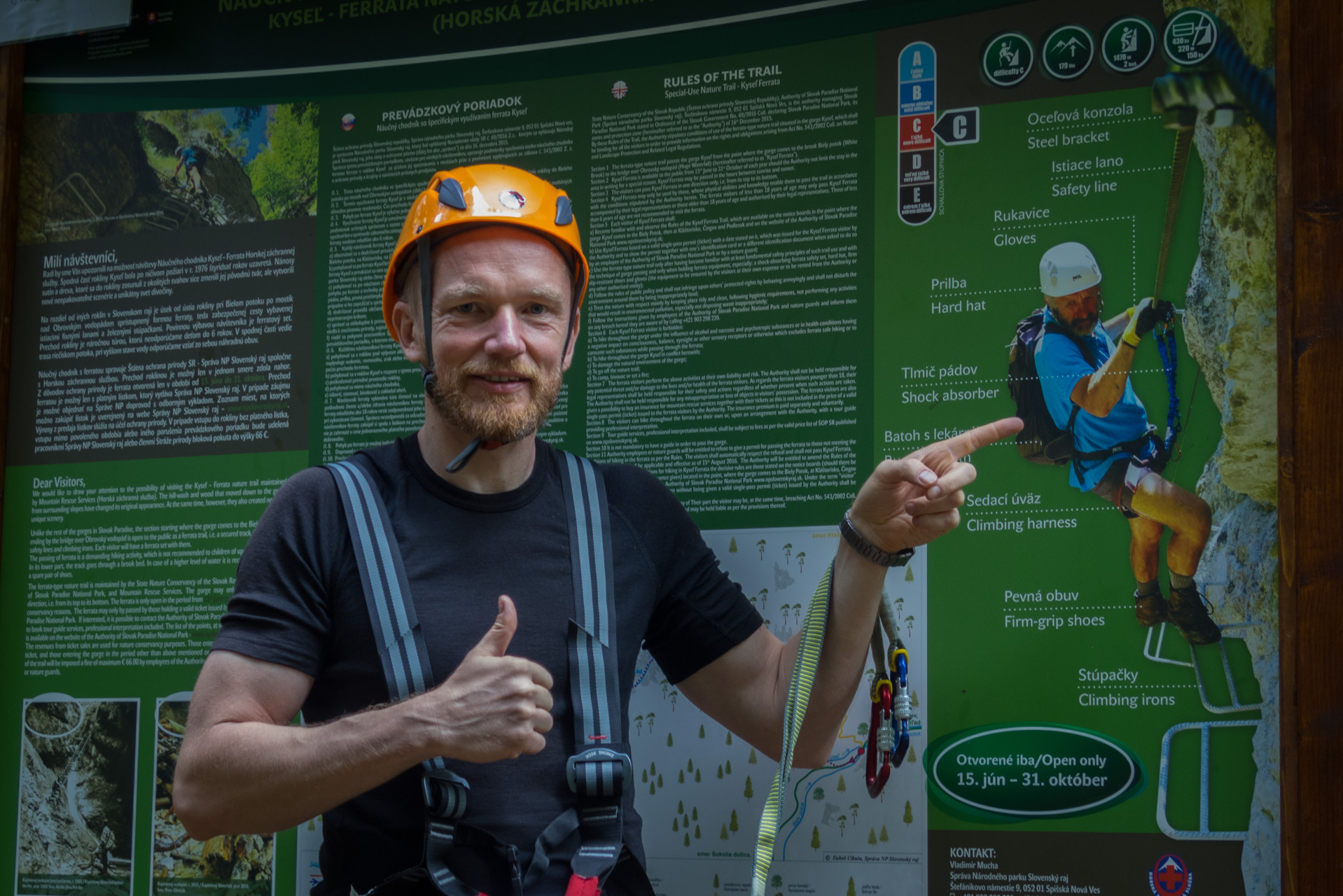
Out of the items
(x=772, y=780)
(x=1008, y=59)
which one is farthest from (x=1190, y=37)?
(x=772, y=780)

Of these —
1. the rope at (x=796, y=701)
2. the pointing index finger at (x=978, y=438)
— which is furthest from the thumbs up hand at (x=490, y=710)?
the pointing index finger at (x=978, y=438)

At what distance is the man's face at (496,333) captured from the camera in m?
2.38

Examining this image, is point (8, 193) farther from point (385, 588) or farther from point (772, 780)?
point (772, 780)

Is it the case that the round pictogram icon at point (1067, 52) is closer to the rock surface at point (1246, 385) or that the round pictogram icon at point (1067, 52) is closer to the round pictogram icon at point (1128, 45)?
the round pictogram icon at point (1128, 45)

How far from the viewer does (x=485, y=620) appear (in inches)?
90.5

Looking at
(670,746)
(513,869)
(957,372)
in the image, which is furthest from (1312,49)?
(513,869)

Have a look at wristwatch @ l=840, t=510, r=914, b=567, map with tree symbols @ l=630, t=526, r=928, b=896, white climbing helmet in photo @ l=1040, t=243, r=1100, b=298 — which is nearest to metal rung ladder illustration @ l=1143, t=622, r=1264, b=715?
map with tree symbols @ l=630, t=526, r=928, b=896

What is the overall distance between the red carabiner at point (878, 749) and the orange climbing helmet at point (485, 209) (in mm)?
1003

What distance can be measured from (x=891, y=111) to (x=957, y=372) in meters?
0.61

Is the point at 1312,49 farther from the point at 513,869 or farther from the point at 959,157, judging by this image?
the point at 513,869

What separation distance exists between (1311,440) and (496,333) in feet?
5.01

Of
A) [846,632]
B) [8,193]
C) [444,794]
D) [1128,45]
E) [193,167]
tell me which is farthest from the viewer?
[8,193]

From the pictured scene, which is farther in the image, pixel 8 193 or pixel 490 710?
pixel 8 193

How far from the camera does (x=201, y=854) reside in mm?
3080
